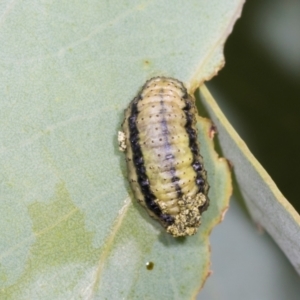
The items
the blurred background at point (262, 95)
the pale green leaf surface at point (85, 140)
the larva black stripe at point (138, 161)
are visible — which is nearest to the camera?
the pale green leaf surface at point (85, 140)

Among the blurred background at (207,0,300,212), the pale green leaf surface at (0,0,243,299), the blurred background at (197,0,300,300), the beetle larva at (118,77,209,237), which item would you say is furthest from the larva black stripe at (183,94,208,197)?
the blurred background at (207,0,300,212)

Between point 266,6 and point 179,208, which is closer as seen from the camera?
point 179,208

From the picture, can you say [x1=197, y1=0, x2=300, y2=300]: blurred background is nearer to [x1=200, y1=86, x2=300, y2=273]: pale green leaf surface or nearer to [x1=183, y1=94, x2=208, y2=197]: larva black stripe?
[x1=200, y1=86, x2=300, y2=273]: pale green leaf surface

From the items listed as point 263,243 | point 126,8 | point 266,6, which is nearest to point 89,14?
point 126,8

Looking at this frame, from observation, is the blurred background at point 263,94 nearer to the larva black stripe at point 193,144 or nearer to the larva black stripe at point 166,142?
the larva black stripe at point 193,144

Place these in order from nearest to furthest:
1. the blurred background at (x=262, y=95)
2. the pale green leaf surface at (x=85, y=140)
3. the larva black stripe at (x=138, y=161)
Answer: the pale green leaf surface at (x=85, y=140), the larva black stripe at (x=138, y=161), the blurred background at (x=262, y=95)

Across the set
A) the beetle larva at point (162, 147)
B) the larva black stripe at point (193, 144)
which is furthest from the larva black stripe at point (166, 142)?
the larva black stripe at point (193, 144)

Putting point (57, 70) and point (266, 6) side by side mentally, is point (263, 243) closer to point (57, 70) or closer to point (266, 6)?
point (266, 6)
